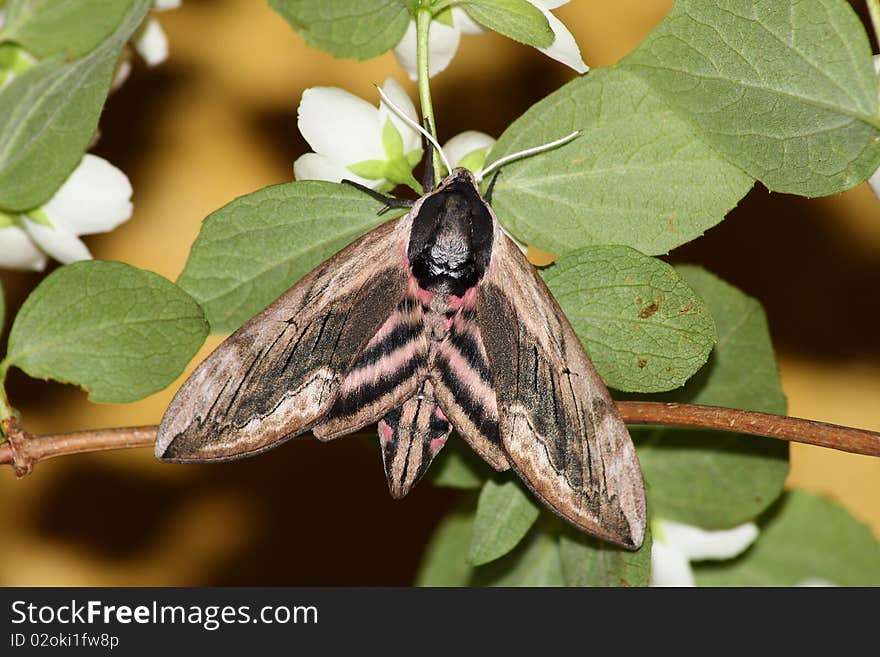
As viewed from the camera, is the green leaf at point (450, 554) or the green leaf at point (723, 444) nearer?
the green leaf at point (723, 444)

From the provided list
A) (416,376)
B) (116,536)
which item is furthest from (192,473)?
(416,376)

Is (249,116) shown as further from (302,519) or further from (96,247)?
(302,519)

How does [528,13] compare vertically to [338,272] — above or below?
above

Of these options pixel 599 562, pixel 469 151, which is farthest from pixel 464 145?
pixel 599 562

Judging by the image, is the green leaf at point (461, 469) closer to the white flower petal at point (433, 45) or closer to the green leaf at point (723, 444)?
the green leaf at point (723, 444)

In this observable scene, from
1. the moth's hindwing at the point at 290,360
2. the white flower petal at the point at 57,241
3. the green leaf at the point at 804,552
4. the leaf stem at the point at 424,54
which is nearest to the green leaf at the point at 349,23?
the leaf stem at the point at 424,54

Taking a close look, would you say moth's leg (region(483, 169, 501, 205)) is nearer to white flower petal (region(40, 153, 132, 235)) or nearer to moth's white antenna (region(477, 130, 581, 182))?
moth's white antenna (region(477, 130, 581, 182))

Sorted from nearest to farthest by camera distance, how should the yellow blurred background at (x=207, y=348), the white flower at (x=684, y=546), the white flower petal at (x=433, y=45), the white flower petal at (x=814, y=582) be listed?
the white flower petal at (x=433, y=45), the white flower at (x=684, y=546), the white flower petal at (x=814, y=582), the yellow blurred background at (x=207, y=348)

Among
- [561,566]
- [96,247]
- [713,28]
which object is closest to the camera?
[713,28]
